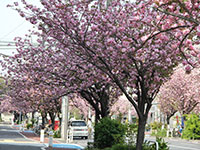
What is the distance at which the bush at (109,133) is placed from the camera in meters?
16.6

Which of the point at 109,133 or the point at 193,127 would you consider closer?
the point at 109,133

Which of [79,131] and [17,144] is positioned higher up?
[79,131]

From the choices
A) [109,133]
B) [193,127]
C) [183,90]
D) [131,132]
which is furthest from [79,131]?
[131,132]

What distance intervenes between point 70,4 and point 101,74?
3.44 m

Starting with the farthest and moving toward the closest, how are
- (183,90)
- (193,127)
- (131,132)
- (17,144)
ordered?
1. (183,90)
2. (193,127)
3. (17,144)
4. (131,132)

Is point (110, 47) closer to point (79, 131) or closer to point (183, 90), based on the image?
point (79, 131)

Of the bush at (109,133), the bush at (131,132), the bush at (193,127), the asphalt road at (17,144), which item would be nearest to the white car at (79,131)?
the asphalt road at (17,144)

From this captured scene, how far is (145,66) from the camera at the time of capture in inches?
481

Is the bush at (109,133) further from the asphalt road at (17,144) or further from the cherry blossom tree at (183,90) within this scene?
the cherry blossom tree at (183,90)

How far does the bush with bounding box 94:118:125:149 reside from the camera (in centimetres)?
1662

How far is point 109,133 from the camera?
16.6 metres

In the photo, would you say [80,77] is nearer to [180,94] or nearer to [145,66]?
[145,66]

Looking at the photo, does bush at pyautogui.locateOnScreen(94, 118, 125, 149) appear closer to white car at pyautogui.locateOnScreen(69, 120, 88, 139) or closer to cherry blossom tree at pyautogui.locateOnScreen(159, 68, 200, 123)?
white car at pyautogui.locateOnScreen(69, 120, 88, 139)

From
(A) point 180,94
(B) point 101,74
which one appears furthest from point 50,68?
(A) point 180,94
